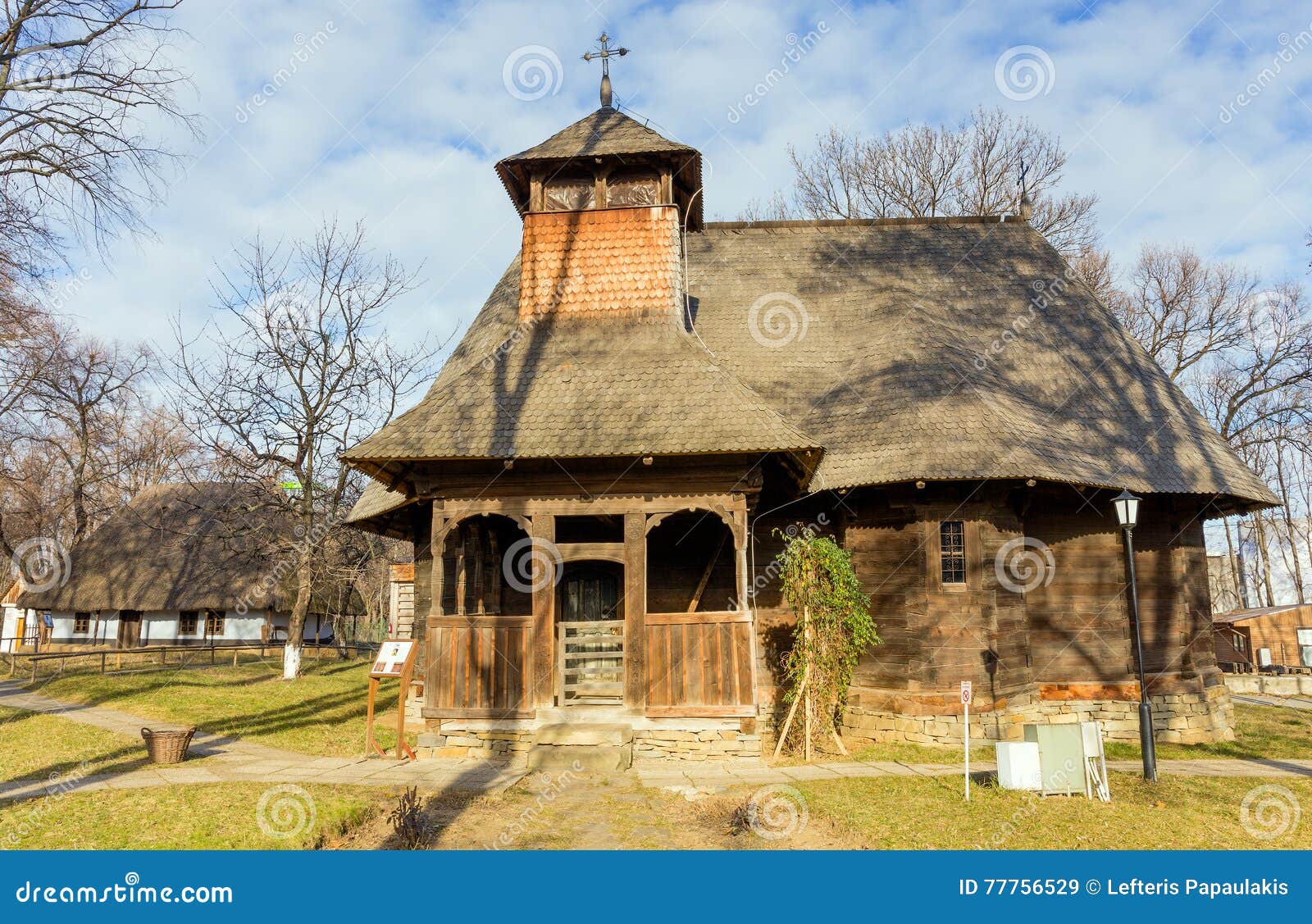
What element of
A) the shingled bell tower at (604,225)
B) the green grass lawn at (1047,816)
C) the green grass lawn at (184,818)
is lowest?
the green grass lawn at (1047,816)

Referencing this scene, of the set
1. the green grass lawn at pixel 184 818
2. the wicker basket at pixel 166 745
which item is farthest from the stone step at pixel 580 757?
the wicker basket at pixel 166 745

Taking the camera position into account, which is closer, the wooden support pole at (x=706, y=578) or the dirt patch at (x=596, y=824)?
the dirt patch at (x=596, y=824)

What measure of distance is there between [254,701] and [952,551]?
14.4 metres

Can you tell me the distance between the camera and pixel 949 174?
32375mm

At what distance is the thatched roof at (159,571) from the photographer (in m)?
33.4

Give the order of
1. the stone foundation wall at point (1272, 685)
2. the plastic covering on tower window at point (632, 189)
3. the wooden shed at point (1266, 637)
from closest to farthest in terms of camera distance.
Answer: the plastic covering on tower window at point (632, 189) → the stone foundation wall at point (1272, 685) → the wooden shed at point (1266, 637)

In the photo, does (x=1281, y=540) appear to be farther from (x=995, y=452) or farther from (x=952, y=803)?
(x=952, y=803)

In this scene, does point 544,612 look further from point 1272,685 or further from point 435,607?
point 1272,685

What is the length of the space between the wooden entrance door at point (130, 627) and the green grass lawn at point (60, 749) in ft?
72.7

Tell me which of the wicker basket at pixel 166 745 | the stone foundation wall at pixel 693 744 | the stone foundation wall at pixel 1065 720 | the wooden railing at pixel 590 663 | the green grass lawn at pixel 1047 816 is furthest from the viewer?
the stone foundation wall at pixel 1065 720

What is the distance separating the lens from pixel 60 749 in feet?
38.9

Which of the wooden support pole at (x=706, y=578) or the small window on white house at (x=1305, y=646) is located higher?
the wooden support pole at (x=706, y=578)

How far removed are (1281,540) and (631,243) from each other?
5153cm

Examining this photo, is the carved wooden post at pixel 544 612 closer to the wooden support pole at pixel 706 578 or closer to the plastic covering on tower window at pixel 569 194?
the wooden support pole at pixel 706 578
